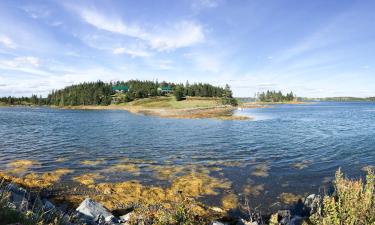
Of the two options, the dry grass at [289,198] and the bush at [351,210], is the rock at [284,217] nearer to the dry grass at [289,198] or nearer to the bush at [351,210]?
the bush at [351,210]

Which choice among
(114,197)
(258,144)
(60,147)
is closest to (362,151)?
(258,144)

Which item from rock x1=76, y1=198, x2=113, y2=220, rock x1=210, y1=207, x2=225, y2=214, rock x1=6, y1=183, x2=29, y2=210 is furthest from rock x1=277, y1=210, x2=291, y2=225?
rock x1=6, y1=183, x2=29, y2=210

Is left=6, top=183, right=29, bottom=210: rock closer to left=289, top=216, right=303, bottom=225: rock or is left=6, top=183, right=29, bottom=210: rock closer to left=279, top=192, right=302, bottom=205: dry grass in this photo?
left=289, top=216, right=303, bottom=225: rock

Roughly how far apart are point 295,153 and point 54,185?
25.4m

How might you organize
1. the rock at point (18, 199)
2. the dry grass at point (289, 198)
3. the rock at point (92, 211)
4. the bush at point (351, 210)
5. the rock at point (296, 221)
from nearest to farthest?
the bush at point (351, 210)
the rock at point (18, 199)
the rock at point (296, 221)
the rock at point (92, 211)
the dry grass at point (289, 198)

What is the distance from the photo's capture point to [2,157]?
31156 mm

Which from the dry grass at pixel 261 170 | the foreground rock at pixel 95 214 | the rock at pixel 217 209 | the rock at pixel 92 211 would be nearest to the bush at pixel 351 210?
the rock at pixel 217 209

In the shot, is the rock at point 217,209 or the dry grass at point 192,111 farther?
the dry grass at point 192,111

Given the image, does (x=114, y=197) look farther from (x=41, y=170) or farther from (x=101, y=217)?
(x=41, y=170)

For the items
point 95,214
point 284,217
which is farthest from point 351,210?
point 95,214

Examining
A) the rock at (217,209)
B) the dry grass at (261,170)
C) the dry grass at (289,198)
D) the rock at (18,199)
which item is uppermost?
the rock at (18,199)

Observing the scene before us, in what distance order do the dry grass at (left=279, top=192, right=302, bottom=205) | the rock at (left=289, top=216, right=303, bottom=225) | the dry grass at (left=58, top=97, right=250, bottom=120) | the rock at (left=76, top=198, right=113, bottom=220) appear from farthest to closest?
1. the dry grass at (left=58, top=97, right=250, bottom=120)
2. the dry grass at (left=279, top=192, right=302, bottom=205)
3. the rock at (left=76, top=198, right=113, bottom=220)
4. the rock at (left=289, top=216, right=303, bottom=225)

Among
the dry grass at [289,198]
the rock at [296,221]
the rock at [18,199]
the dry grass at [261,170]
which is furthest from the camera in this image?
the dry grass at [261,170]

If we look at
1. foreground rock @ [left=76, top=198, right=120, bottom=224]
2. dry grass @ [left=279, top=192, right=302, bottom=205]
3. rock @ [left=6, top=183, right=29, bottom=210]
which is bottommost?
dry grass @ [left=279, top=192, right=302, bottom=205]
